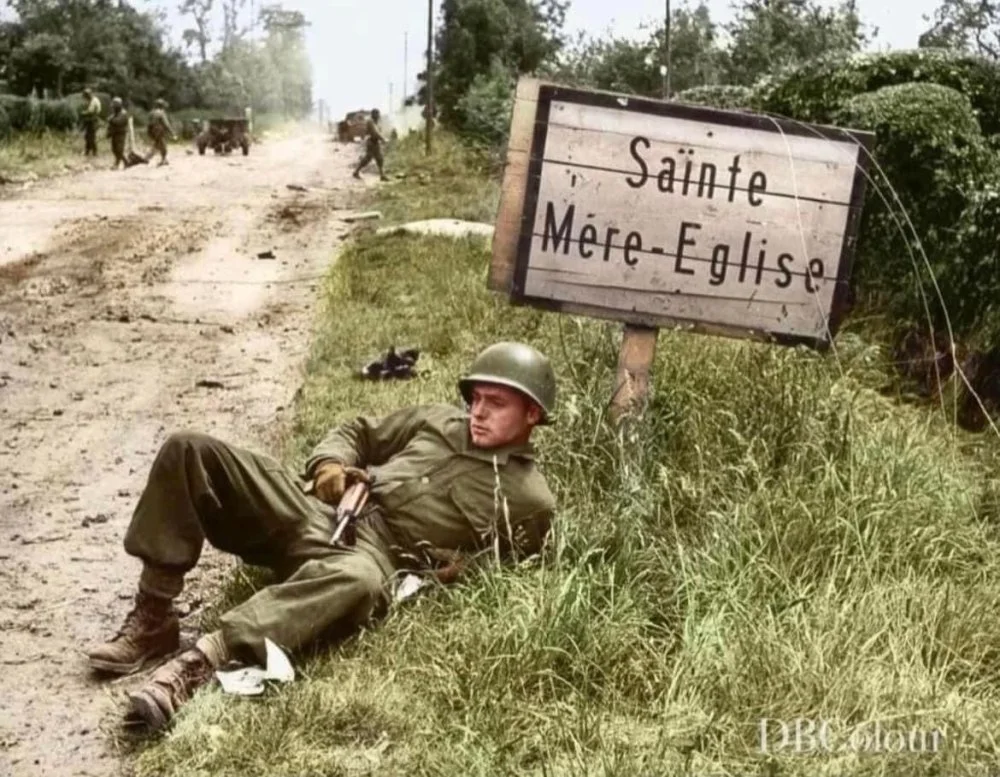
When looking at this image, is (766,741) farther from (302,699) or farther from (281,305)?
(281,305)

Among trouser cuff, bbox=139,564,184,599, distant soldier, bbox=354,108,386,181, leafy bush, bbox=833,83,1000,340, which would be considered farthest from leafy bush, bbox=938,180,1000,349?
distant soldier, bbox=354,108,386,181

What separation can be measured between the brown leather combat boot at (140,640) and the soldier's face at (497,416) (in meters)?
1.13

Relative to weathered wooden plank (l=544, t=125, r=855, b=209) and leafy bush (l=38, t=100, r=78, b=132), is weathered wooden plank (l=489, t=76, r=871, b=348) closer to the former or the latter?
weathered wooden plank (l=544, t=125, r=855, b=209)

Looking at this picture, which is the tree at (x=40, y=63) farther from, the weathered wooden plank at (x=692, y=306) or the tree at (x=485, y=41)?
the weathered wooden plank at (x=692, y=306)

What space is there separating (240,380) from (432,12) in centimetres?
2661

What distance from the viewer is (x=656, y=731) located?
Answer: 3172 millimetres

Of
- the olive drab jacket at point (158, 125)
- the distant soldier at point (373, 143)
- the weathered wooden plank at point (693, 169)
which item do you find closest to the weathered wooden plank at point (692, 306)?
the weathered wooden plank at point (693, 169)

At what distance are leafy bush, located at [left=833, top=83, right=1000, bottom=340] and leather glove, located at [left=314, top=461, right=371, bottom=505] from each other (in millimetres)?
3928

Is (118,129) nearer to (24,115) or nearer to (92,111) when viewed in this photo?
(92,111)

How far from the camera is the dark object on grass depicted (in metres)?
7.00

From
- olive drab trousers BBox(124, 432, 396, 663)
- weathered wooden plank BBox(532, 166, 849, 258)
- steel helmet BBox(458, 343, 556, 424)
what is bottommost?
olive drab trousers BBox(124, 432, 396, 663)

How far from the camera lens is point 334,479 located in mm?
4141

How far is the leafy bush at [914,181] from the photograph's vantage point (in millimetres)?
7094

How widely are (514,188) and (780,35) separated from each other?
28238mm
